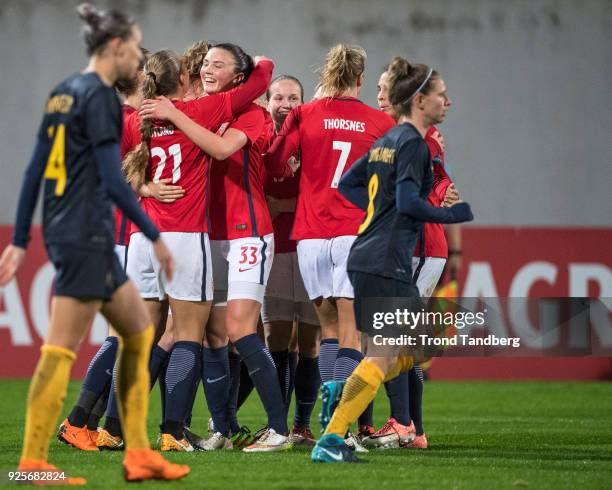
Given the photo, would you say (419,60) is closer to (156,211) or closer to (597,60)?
(597,60)

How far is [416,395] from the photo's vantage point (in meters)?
7.47

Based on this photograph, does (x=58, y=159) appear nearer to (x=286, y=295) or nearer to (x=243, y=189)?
(x=243, y=189)

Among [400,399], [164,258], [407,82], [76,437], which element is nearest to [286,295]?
[400,399]

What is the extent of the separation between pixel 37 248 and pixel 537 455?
7.60 meters

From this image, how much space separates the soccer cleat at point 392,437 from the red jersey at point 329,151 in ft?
4.12

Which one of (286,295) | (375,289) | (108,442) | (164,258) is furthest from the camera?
(286,295)

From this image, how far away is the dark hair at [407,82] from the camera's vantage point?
588 cm

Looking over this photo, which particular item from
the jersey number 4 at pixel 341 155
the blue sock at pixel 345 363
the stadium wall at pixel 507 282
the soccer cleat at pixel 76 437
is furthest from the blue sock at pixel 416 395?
the stadium wall at pixel 507 282

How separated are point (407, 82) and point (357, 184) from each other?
2.00 ft

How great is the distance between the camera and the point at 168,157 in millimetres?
6664

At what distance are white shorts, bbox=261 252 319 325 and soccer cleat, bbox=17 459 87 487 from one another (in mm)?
2551

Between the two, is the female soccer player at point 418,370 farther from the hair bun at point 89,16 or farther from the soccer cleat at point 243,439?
the hair bun at point 89,16

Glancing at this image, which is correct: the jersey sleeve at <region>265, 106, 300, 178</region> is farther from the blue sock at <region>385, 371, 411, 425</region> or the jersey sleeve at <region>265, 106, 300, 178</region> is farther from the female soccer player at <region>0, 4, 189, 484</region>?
the female soccer player at <region>0, 4, 189, 484</region>

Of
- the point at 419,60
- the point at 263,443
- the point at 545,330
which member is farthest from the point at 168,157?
the point at 419,60
